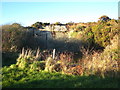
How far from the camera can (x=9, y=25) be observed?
13445 mm

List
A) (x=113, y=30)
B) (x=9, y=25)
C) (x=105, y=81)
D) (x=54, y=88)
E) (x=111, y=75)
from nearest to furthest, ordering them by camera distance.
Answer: (x=54, y=88) → (x=105, y=81) → (x=111, y=75) → (x=113, y=30) → (x=9, y=25)

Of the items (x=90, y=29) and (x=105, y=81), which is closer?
(x=105, y=81)

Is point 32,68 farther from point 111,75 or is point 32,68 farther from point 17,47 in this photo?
point 17,47

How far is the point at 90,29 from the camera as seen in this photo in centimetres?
1424

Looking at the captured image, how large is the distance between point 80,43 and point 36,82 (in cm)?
912

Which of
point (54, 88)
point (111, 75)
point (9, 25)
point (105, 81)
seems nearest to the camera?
point (54, 88)

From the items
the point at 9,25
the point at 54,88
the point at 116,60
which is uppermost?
the point at 9,25

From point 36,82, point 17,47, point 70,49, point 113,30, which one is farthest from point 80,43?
point 36,82

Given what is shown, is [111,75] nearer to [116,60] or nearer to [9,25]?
[116,60]

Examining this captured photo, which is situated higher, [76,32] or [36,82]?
[76,32]

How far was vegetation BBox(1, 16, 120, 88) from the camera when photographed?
214 inches

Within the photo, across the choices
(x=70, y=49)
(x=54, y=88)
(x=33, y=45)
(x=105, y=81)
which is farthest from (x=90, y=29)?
(x=54, y=88)

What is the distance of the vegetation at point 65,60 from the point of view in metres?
5.45

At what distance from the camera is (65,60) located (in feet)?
27.7
